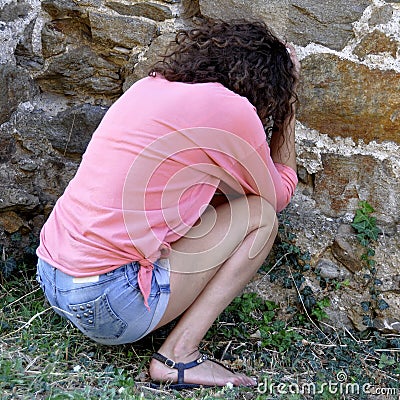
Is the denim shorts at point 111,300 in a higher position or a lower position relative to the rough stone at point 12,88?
lower

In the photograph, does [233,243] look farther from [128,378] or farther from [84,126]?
[84,126]

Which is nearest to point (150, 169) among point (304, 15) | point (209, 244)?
point (209, 244)

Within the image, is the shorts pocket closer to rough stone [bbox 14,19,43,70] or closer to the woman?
the woman

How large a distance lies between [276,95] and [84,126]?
→ 0.89 metres

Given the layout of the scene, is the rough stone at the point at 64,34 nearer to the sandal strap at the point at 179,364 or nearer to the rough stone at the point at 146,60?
the rough stone at the point at 146,60

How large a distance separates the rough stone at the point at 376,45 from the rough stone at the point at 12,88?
1.25 metres

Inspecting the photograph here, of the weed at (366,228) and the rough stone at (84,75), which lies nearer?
the weed at (366,228)

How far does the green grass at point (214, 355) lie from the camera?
2.08m

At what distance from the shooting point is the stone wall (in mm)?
2422

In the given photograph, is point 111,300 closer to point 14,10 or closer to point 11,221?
point 11,221

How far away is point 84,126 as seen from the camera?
2.73 metres

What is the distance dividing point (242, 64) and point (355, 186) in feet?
2.36

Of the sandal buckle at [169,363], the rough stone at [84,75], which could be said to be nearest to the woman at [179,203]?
the sandal buckle at [169,363]

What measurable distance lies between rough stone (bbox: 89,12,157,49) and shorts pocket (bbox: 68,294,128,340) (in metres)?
1.06
